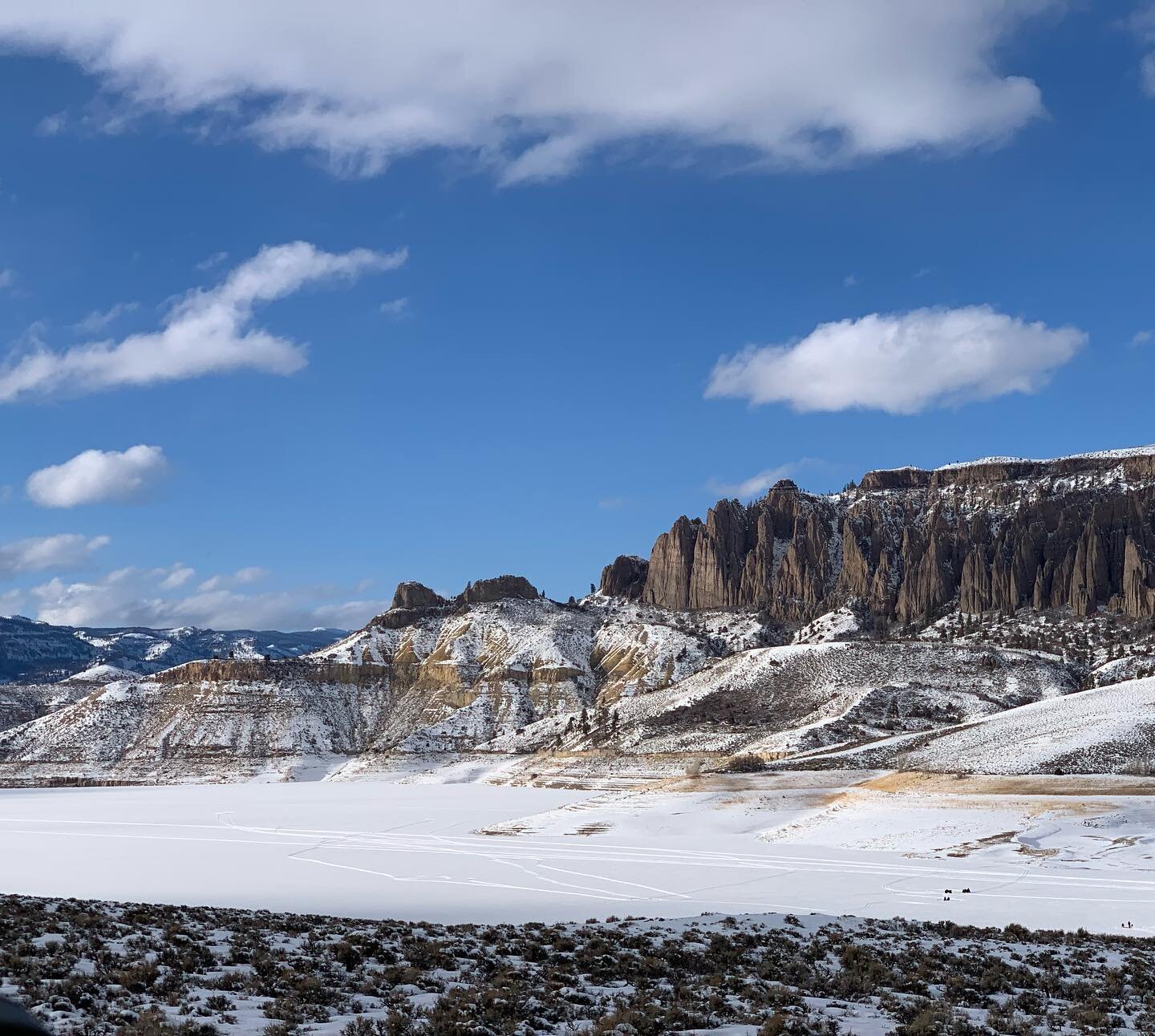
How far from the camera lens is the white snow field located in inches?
1400

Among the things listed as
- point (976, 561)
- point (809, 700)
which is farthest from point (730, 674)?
point (976, 561)

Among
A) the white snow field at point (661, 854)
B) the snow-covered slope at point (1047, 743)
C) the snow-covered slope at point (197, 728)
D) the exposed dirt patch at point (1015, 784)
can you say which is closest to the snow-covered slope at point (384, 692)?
the snow-covered slope at point (197, 728)

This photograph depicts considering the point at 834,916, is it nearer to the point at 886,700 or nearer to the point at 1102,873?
the point at 1102,873

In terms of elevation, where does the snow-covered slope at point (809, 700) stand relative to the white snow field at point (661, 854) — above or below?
above

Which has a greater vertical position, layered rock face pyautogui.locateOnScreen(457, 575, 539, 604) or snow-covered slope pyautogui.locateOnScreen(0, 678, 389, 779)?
layered rock face pyautogui.locateOnScreen(457, 575, 539, 604)

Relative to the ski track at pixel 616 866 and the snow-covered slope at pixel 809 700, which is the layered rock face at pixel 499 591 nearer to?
the snow-covered slope at pixel 809 700

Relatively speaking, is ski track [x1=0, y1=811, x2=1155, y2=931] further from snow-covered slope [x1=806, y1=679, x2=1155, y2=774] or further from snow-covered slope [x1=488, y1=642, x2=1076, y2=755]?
snow-covered slope [x1=488, y1=642, x2=1076, y2=755]

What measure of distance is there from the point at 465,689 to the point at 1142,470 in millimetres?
131607

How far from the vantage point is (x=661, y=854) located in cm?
4984

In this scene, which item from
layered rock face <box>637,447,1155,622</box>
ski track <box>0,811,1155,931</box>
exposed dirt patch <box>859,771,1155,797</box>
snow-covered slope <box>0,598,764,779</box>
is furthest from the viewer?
layered rock face <box>637,447,1155,622</box>

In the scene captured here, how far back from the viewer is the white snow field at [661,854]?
3556cm

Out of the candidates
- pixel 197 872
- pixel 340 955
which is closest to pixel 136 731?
pixel 197 872

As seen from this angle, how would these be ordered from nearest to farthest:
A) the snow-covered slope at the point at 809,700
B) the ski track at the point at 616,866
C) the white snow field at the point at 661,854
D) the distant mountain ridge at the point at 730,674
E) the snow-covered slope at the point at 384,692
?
the white snow field at the point at 661,854 < the ski track at the point at 616,866 < the snow-covered slope at the point at 809,700 < the distant mountain ridge at the point at 730,674 < the snow-covered slope at the point at 384,692

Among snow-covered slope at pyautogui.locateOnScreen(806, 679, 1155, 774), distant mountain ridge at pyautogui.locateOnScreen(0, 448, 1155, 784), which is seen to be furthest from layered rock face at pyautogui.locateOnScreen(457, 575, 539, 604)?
snow-covered slope at pyautogui.locateOnScreen(806, 679, 1155, 774)
